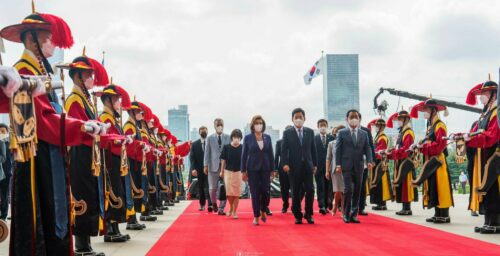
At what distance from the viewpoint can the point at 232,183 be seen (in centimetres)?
1100

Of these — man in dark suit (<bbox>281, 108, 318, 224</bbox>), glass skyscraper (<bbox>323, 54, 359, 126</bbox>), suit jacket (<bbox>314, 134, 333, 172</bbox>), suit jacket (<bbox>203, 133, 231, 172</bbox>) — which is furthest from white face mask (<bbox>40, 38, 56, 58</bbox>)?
Answer: glass skyscraper (<bbox>323, 54, 359, 126</bbox>)

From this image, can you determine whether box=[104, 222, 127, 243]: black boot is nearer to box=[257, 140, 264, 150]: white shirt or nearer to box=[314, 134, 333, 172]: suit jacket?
box=[257, 140, 264, 150]: white shirt

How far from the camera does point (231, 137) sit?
37.7 feet

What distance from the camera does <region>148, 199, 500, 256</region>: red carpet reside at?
5.93 m

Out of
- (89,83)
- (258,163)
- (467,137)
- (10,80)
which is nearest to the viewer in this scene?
(10,80)

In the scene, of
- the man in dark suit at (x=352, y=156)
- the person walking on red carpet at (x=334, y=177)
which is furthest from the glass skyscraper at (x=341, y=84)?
the man in dark suit at (x=352, y=156)

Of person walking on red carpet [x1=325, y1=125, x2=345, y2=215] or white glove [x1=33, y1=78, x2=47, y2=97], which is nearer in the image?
white glove [x1=33, y1=78, x2=47, y2=97]

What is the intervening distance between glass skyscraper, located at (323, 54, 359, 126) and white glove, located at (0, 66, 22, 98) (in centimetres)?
9331

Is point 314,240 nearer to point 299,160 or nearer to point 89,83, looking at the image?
point 299,160

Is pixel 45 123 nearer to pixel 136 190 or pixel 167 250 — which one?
pixel 167 250

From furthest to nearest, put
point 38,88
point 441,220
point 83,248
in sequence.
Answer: point 441,220
point 83,248
point 38,88

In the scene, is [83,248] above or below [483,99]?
below

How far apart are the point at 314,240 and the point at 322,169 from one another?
5.49 metres

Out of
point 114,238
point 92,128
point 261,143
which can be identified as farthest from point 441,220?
point 92,128
